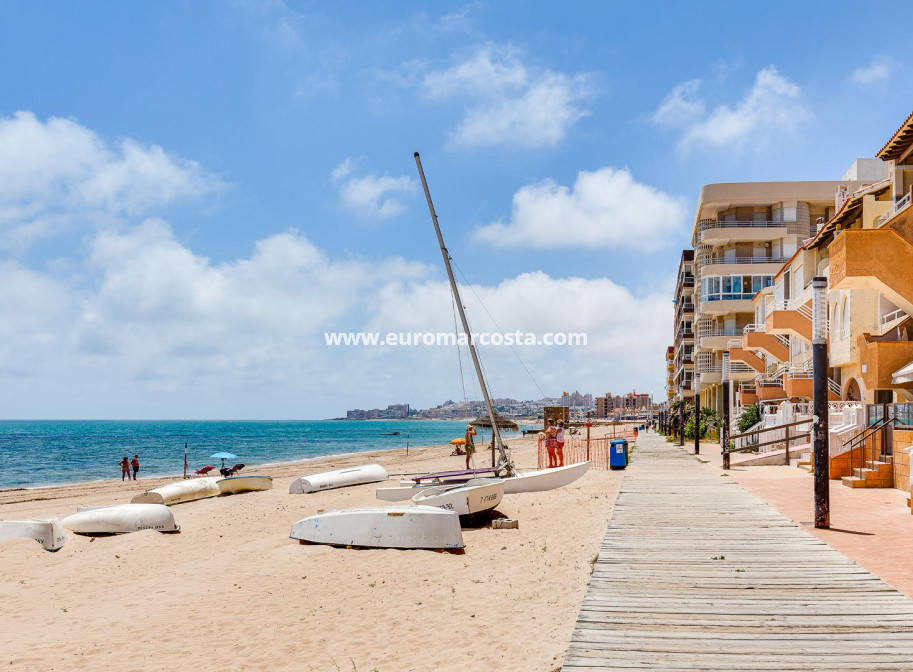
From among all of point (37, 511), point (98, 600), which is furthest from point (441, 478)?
point (37, 511)

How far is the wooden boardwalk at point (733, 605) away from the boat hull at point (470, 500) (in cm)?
393

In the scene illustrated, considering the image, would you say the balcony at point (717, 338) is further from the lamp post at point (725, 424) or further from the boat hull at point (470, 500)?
the boat hull at point (470, 500)

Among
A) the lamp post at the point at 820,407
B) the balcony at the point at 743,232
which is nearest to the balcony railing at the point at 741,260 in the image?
the balcony at the point at 743,232

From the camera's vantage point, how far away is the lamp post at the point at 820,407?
11.2 meters

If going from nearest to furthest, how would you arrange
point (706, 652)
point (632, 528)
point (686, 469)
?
point (706, 652) → point (632, 528) → point (686, 469)

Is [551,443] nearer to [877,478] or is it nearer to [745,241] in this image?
[877,478]

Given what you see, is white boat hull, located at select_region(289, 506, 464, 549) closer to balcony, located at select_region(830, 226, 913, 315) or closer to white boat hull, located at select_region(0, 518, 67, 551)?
white boat hull, located at select_region(0, 518, 67, 551)

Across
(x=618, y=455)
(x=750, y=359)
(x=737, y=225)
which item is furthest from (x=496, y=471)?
(x=737, y=225)

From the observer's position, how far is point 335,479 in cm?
2633

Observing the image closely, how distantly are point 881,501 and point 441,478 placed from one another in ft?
33.6

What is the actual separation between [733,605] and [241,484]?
75.1ft

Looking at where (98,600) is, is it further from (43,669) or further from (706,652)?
(706,652)

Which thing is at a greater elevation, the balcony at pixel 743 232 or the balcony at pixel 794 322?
the balcony at pixel 743 232

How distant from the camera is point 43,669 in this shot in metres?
7.23
